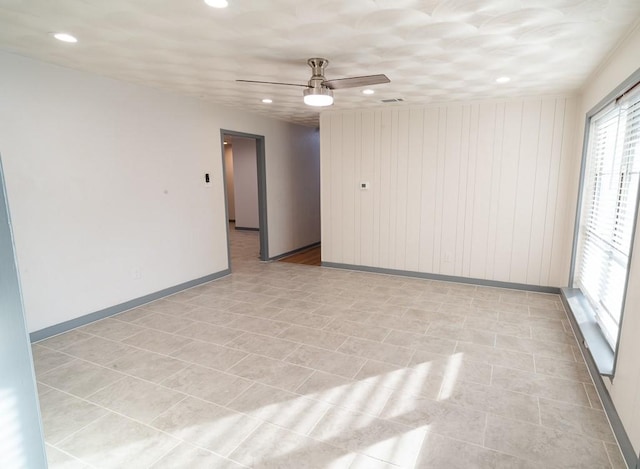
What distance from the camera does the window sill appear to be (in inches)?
93.2

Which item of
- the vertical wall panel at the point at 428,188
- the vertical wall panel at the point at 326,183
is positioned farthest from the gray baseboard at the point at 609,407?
the vertical wall panel at the point at 326,183

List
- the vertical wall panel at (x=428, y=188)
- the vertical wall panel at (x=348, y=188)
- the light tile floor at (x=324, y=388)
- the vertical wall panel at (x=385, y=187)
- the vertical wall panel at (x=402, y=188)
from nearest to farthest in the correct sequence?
the light tile floor at (x=324, y=388), the vertical wall panel at (x=428, y=188), the vertical wall panel at (x=402, y=188), the vertical wall panel at (x=385, y=187), the vertical wall panel at (x=348, y=188)

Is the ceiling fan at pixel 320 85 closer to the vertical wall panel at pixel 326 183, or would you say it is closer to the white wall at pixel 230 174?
the vertical wall panel at pixel 326 183

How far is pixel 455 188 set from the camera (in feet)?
15.9

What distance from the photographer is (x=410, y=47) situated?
272 cm

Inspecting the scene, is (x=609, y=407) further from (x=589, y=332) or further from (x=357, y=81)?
(x=357, y=81)

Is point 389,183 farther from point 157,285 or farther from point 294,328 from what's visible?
point 157,285

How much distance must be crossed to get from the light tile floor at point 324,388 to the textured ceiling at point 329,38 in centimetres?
240

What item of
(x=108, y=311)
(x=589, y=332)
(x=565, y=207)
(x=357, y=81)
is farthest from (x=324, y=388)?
(x=565, y=207)

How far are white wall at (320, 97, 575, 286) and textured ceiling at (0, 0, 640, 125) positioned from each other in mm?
775

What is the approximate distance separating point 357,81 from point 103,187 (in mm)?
2719

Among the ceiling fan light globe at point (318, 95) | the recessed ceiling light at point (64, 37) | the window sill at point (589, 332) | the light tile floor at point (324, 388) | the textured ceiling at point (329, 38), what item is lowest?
the light tile floor at point (324, 388)

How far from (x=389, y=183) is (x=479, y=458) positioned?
12.7ft

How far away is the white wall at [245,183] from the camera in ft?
30.5
